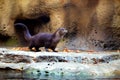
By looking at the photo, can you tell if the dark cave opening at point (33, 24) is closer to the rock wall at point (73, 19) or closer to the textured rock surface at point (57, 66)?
the rock wall at point (73, 19)

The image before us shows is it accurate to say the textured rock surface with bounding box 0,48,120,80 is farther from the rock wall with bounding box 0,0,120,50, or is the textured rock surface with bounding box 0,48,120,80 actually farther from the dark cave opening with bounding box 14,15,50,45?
the dark cave opening with bounding box 14,15,50,45

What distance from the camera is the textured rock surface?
670 centimetres

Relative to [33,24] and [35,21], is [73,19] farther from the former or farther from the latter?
[33,24]

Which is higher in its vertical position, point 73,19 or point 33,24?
point 33,24

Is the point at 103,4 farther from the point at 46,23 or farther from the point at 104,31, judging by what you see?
the point at 46,23

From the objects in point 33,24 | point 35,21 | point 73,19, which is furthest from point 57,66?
point 33,24

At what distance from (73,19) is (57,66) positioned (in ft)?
14.5

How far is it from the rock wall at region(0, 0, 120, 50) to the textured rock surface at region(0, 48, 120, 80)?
301 centimetres

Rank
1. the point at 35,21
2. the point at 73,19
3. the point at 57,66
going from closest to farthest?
the point at 57,66 < the point at 73,19 < the point at 35,21

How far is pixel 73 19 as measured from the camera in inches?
438

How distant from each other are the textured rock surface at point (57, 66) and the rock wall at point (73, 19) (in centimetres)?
301

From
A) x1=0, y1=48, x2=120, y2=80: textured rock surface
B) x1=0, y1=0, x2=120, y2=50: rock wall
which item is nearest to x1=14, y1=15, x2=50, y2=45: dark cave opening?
Result: x1=0, y1=0, x2=120, y2=50: rock wall

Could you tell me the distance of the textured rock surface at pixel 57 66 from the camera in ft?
22.0

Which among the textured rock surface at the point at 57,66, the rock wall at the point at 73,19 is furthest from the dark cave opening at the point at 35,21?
the textured rock surface at the point at 57,66
